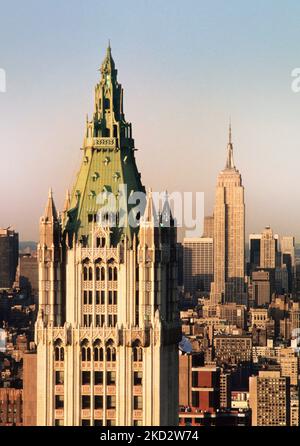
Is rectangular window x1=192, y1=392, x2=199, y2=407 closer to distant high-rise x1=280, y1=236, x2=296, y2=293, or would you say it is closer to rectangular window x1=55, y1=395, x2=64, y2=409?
distant high-rise x1=280, y1=236, x2=296, y2=293

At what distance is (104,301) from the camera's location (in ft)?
71.6

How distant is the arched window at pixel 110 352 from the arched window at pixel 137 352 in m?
0.26

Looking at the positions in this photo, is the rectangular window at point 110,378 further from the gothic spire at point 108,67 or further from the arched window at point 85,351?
the gothic spire at point 108,67

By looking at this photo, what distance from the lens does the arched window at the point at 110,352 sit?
21.8m

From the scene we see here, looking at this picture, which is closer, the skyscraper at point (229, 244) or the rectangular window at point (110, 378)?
the rectangular window at point (110, 378)

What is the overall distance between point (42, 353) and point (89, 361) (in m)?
0.61

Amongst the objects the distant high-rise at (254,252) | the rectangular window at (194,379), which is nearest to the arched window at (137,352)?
the distant high-rise at (254,252)

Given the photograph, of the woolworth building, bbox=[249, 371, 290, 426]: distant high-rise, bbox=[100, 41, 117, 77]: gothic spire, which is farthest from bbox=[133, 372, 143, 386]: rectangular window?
bbox=[249, 371, 290, 426]: distant high-rise

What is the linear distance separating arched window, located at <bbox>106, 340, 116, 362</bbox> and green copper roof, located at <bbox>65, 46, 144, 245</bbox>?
49.1 inches

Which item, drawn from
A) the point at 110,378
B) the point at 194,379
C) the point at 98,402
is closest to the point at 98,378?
the point at 110,378

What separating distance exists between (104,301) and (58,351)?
0.87 m

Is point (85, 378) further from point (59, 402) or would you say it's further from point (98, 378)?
point (59, 402)

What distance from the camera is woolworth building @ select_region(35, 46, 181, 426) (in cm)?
2173
